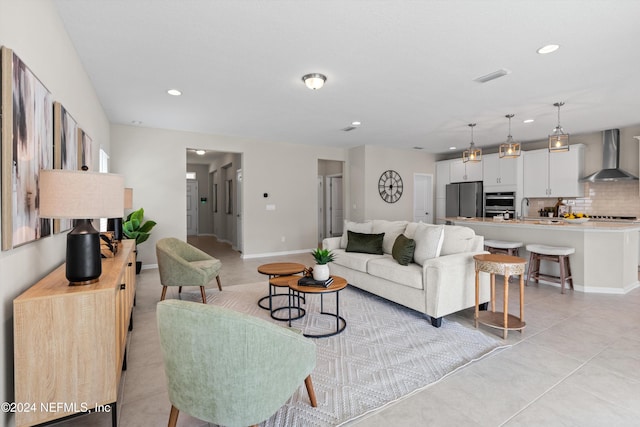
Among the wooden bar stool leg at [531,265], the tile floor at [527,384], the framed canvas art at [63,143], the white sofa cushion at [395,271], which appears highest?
the framed canvas art at [63,143]

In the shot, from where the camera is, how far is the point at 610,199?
19.9ft

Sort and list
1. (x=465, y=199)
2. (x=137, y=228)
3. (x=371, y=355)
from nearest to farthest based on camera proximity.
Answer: (x=371, y=355), (x=137, y=228), (x=465, y=199)

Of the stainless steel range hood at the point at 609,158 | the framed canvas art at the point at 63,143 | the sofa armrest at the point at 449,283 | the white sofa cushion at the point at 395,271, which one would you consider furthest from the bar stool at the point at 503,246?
the framed canvas art at the point at 63,143

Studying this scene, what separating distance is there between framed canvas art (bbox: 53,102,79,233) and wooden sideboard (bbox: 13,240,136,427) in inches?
35.8

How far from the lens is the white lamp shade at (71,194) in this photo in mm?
1481

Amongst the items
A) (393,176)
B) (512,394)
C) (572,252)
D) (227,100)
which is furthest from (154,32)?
(393,176)

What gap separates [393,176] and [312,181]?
7.01ft

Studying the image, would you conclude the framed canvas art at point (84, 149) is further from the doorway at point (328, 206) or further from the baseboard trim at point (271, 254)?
the doorway at point (328, 206)

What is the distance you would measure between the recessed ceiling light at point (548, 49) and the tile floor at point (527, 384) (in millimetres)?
2594

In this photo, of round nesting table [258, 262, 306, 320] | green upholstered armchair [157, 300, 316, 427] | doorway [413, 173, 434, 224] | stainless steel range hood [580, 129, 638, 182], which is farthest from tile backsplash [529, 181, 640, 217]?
green upholstered armchair [157, 300, 316, 427]

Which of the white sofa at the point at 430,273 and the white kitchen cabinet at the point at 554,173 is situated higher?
the white kitchen cabinet at the point at 554,173

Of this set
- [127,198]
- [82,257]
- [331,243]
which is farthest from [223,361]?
[331,243]

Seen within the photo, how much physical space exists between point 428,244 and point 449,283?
0.49m

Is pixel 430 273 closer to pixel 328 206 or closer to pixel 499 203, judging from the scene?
pixel 499 203
